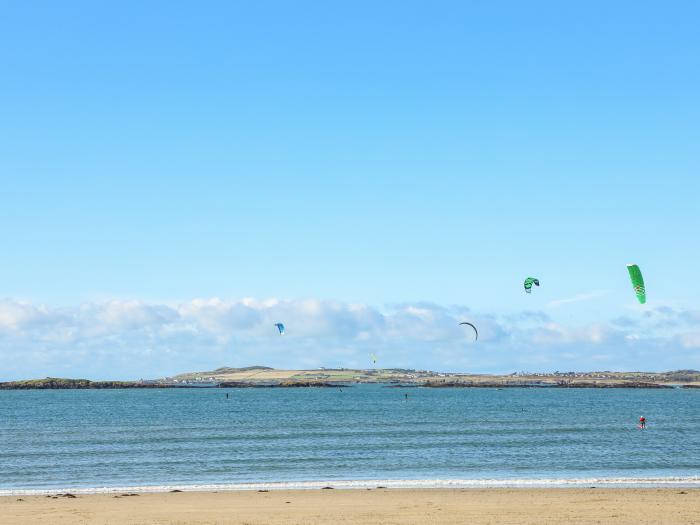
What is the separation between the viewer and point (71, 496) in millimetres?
27984

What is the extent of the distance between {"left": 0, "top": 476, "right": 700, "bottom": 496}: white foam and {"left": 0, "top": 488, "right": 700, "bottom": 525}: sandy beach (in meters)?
1.36


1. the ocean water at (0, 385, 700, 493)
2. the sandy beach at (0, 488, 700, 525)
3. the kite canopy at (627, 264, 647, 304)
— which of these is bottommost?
the ocean water at (0, 385, 700, 493)

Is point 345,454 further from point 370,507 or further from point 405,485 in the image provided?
point 370,507

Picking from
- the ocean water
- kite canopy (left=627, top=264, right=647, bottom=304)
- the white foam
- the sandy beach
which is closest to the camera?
the sandy beach

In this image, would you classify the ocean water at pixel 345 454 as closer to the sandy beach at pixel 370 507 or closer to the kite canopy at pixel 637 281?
the sandy beach at pixel 370 507

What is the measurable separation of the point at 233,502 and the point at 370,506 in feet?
15.5

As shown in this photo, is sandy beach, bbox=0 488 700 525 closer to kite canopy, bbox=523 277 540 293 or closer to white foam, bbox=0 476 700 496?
white foam, bbox=0 476 700 496

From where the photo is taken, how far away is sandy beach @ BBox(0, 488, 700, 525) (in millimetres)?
22891

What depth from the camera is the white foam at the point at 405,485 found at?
30.1 metres

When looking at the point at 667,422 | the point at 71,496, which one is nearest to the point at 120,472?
the point at 71,496

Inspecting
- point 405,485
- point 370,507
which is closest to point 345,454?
point 405,485

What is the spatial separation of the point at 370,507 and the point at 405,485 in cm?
560

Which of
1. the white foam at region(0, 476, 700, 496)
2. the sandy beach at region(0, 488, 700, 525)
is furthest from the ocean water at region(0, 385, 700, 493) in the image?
the sandy beach at region(0, 488, 700, 525)

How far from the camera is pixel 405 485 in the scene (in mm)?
30516
